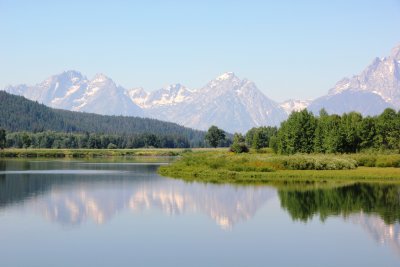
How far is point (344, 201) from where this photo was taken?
58.1m

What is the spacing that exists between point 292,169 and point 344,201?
3526 cm

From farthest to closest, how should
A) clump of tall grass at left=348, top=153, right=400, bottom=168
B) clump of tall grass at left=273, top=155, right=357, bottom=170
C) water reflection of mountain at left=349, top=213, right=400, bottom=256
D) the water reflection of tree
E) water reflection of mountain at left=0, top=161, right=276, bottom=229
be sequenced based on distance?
1. clump of tall grass at left=348, top=153, right=400, bottom=168
2. clump of tall grass at left=273, top=155, right=357, bottom=170
3. water reflection of mountain at left=0, top=161, right=276, bottom=229
4. the water reflection of tree
5. water reflection of mountain at left=349, top=213, right=400, bottom=256

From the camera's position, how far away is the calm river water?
115ft

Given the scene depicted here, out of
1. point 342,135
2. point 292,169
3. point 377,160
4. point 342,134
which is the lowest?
point 292,169

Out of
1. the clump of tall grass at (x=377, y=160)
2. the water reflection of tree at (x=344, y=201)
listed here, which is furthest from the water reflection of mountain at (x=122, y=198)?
the clump of tall grass at (x=377, y=160)

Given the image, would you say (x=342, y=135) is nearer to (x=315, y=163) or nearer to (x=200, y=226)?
(x=315, y=163)

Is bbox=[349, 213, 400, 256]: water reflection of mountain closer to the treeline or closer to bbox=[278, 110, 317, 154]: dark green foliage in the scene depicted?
the treeline

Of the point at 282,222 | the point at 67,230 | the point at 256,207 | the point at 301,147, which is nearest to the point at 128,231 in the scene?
the point at 67,230

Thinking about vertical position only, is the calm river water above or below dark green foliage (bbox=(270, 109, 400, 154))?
below

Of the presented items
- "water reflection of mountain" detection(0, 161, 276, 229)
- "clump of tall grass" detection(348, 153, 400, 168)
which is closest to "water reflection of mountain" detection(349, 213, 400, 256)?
"water reflection of mountain" detection(0, 161, 276, 229)

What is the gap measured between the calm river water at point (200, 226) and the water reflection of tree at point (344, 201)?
3.5 inches

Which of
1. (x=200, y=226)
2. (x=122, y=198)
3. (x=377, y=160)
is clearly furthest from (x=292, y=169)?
(x=200, y=226)

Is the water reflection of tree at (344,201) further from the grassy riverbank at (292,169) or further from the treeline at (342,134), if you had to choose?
the treeline at (342,134)

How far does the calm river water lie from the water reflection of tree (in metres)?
0.09
